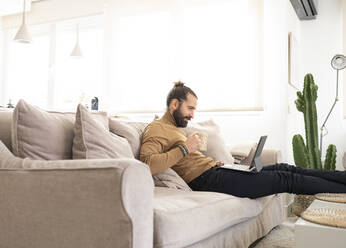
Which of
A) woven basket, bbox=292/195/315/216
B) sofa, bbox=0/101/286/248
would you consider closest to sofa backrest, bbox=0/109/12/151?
sofa, bbox=0/101/286/248

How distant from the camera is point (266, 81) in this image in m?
4.09

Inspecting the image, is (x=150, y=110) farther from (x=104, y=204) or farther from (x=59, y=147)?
(x=104, y=204)

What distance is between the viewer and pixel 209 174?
2109mm

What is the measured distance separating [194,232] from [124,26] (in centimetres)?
406

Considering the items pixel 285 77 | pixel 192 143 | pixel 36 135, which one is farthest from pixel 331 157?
pixel 36 135

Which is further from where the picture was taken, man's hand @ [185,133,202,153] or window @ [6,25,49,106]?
window @ [6,25,49,106]

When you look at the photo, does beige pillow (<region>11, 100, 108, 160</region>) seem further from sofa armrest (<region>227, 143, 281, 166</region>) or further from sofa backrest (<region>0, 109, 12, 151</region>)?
sofa armrest (<region>227, 143, 281, 166</region>)

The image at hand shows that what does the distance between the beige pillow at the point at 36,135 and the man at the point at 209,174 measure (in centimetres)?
51

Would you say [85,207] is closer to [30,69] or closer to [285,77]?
[285,77]

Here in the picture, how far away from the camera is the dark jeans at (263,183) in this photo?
2029mm

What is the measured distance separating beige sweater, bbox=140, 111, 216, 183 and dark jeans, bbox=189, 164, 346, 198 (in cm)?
5

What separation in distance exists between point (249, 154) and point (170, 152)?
103 centimetres

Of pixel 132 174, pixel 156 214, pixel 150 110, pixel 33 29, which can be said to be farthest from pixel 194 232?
pixel 33 29

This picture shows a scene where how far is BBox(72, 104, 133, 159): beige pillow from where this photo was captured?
5.29ft
